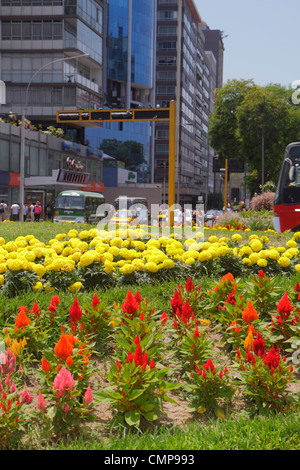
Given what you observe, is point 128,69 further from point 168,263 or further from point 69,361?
point 69,361

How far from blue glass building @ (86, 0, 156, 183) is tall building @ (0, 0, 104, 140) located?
1248 inches

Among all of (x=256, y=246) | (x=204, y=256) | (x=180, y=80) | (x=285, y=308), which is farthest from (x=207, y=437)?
(x=180, y=80)

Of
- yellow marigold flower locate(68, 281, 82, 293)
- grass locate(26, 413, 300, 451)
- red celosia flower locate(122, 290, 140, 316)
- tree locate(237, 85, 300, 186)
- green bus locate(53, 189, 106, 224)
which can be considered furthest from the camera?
tree locate(237, 85, 300, 186)

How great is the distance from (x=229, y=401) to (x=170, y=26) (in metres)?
118

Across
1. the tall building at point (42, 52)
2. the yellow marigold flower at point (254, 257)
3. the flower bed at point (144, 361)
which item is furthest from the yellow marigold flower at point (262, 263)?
the tall building at point (42, 52)

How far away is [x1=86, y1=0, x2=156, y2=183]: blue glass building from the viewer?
9925 centimetres

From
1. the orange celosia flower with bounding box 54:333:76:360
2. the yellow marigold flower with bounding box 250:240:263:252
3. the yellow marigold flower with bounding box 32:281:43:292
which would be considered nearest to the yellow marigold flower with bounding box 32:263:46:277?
the yellow marigold flower with bounding box 32:281:43:292

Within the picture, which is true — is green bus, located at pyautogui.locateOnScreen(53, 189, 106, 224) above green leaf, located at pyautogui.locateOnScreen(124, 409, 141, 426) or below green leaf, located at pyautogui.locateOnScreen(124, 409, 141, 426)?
above

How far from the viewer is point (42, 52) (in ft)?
208

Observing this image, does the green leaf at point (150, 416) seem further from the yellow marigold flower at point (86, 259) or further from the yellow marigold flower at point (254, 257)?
the yellow marigold flower at point (254, 257)

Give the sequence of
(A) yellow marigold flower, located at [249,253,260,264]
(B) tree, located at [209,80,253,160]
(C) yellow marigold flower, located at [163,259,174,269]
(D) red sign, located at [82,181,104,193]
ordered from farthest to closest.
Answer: (D) red sign, located at [82,181,104,193]
(B) tree, located at [209,80,253,160]
(A) yellow marigold flower, located at [249,253,260,264]
(C) yellow marigold flower, located at [163,259,174,269]

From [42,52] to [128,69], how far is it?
3971 cm

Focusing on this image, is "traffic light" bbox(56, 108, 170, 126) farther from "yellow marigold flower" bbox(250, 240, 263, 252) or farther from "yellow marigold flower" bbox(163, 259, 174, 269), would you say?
"yellow marigold flower" bbox(163, 259, 174, 269)
